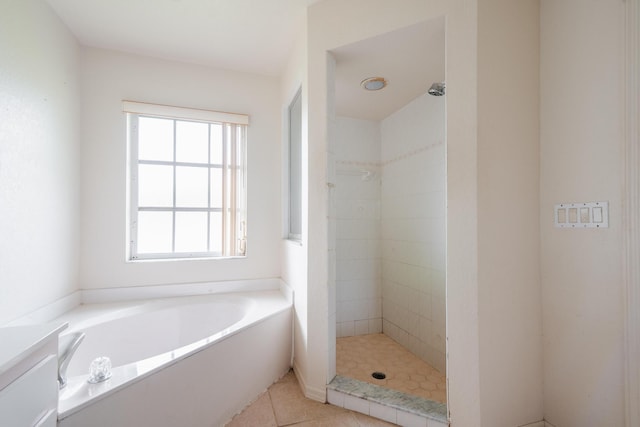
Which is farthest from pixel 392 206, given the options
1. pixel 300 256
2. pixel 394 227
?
pixel 300 256

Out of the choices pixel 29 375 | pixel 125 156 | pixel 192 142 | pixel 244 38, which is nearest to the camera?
pixel 29 375

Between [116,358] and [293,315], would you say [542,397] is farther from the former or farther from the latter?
[116,358]

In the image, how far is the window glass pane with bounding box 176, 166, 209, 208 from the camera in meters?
2.39

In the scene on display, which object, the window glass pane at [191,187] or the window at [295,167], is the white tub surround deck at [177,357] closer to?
the window at [295,167]

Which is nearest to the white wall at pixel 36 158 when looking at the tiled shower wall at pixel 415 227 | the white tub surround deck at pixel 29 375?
the white tub surround deck at pixel 29 375

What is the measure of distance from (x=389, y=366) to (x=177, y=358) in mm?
1537

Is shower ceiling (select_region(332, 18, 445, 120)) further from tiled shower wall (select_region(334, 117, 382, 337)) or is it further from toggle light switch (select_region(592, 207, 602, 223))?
toggle light switch (select_region(592, 207, 602, 223))

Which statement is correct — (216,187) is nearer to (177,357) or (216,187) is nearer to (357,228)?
(357,228)

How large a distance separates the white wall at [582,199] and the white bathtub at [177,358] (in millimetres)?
1586

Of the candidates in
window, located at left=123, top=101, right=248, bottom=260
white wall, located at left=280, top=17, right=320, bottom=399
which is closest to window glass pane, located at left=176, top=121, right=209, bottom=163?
window, located at left=123, top=101, right=248, bottom=260

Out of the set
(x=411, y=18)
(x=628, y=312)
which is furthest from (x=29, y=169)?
(x=628, y=312)

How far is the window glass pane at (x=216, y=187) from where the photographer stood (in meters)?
2.48

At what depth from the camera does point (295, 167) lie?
2.36 m

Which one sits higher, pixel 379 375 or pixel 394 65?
pixel 394 65
